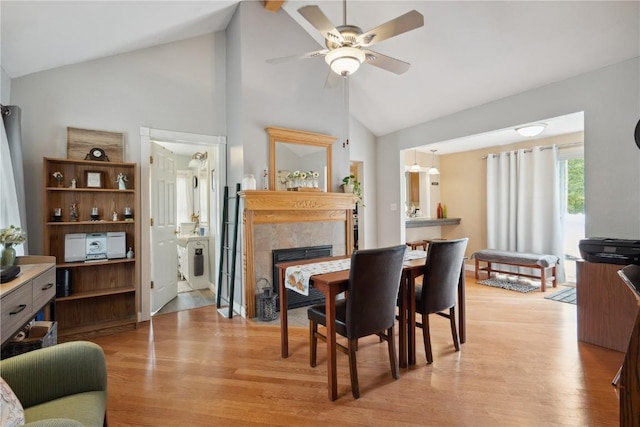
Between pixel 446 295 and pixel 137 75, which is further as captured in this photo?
pixel 137 75

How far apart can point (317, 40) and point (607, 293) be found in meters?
4.27

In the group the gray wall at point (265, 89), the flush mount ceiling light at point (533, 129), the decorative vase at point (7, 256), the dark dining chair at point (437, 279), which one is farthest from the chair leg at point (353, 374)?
the flush mount ceiling light at point (533, 129)

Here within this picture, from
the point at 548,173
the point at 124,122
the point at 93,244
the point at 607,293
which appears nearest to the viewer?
the point at 607,293

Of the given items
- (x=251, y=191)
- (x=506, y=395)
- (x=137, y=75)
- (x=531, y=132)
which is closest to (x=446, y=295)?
(x=506, y=395)

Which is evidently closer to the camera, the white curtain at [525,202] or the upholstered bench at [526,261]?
the upholstered bench at [526,261]

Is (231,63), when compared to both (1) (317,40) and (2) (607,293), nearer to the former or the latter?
(1) (317,40)

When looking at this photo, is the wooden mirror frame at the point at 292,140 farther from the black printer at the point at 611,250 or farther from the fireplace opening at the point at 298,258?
the black printer at the point at 611,250

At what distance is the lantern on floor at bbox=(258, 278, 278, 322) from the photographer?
11.1 feet

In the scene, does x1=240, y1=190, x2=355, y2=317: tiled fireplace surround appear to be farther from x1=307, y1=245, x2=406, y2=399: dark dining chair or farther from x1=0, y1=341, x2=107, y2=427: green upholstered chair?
x1=0, y1=341, x2=107, y2=427: green upholstered chair

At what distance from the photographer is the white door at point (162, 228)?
366 cm

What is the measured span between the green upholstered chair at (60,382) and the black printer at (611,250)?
12.1 ft

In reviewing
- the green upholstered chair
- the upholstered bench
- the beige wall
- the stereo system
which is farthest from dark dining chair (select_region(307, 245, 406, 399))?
the beige wall

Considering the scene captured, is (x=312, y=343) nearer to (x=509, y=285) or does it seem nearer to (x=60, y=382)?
(x=60, y=382)

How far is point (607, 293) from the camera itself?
267cm
